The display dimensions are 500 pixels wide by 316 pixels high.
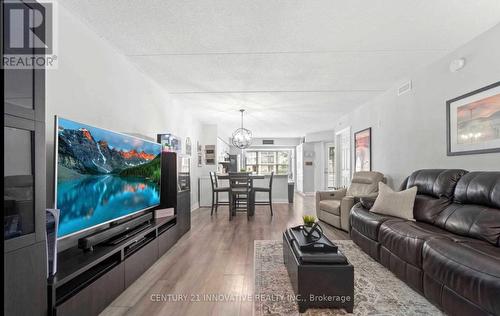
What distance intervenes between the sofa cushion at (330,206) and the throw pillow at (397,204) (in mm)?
1116

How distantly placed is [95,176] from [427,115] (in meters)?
4.00

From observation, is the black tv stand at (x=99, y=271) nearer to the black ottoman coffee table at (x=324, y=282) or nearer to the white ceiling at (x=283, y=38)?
the black ottoman coffee table at (x=324, y=282)

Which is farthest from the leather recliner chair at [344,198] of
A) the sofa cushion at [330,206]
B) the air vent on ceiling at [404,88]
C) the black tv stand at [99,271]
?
the black tv stand at [99,271]

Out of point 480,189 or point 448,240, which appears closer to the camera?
point 448,240

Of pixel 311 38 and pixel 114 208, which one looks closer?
pixel 114 208

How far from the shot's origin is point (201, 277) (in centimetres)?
235

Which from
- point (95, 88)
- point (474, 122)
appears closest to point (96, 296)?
point (95, 88)

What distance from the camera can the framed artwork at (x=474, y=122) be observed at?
2.32 metres

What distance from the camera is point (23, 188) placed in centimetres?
121

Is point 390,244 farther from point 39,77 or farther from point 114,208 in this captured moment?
point 39,77

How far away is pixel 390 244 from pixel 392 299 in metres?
0.51

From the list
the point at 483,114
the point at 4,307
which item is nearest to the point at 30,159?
the point at 4,307

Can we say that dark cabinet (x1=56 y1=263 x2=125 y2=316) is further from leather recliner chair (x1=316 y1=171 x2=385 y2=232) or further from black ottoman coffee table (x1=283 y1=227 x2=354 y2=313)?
leather recliner chair (x1=316 y1=171 x2=385 y2=232)

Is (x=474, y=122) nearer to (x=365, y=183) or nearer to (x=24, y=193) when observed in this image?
(x=365, y=183)
